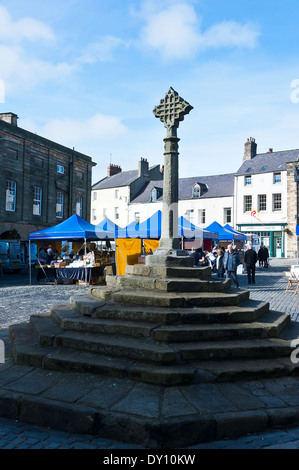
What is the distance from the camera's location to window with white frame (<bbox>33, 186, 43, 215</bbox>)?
27031 mm

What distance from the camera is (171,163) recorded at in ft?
23.4

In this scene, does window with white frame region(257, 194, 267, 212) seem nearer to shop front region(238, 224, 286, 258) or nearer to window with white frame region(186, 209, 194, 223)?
shop front region(238, 224, 286, 258)

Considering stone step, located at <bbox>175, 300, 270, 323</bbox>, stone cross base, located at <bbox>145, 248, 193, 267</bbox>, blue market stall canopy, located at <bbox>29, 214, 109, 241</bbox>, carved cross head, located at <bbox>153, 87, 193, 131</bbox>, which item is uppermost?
carved cross head, located at <bbox>153, 87, 193, 131</bbox>

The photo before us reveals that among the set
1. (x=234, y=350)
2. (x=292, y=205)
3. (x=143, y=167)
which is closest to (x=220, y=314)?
(x=234, y=350)

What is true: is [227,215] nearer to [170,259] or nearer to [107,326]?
[170,259]

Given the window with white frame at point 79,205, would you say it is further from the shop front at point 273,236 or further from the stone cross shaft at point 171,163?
the stone cross shaft at point 171,163

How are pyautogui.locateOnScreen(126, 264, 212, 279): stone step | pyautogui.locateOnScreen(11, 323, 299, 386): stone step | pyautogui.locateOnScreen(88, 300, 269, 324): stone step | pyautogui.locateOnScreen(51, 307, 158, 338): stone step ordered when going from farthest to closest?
pyautogui.locateOnScreen(126, 264, 212, 279): stone step, pyautogui.locateOnScreen(88, 300, 269, 324): stone step, pyautogui.locateOnScreen(51, 307, 158, 338): stone step, pyautogui.locateOnScreen(11, 323, 299, 386): stone step

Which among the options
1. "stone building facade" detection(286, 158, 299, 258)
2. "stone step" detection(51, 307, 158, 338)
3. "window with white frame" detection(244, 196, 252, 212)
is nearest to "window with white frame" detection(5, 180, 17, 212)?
"stone step" detection(51, 307, 158, 338)

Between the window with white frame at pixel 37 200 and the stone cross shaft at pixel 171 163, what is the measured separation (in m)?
21.5

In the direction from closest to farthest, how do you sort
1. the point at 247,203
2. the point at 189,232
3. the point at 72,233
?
1. the point at 72,233
2. the point at 189,232
3. the point at 247,203

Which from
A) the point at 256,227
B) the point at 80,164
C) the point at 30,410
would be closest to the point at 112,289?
the point at 30,410

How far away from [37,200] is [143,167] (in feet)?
73.1

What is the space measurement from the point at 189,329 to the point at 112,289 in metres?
1.82

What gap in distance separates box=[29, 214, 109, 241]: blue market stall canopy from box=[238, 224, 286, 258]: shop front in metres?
25.1
